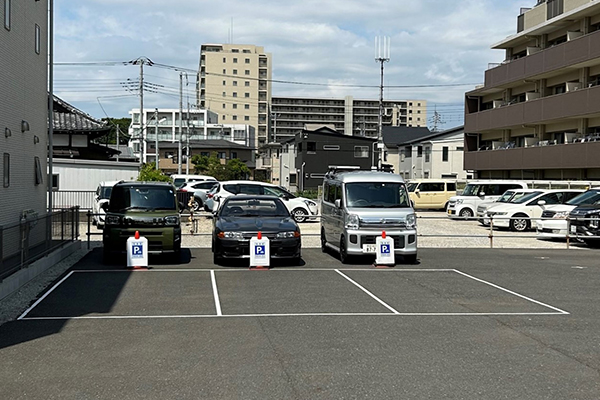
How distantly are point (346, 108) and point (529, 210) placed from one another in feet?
338

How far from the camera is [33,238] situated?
1359cm

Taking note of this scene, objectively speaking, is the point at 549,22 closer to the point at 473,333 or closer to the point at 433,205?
the point at 433,205

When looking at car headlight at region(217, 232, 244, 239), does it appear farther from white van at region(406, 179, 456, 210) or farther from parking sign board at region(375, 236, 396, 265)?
white van at region(406, 179, 456, 210)

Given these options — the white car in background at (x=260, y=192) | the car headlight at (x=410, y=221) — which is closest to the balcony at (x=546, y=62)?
the white car in background at (x=260, y=192)

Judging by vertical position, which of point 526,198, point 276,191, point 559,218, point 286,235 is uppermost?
point 276,191

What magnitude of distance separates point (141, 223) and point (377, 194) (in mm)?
5784

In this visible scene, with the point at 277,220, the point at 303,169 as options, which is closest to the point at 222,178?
the point at 303,169

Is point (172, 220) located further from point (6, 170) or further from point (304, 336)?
point (304, 336)

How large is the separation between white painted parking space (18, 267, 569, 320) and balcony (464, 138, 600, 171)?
24.0 metres

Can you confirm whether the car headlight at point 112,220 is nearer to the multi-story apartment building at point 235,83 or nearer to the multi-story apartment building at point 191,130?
the multi-story apartment building at point 191,130

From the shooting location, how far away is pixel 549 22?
39.8 m

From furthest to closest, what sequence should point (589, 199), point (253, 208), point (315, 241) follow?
point (589, 199), point (315, 241), point (253, 208)

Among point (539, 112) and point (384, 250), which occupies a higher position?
point (539, 112)

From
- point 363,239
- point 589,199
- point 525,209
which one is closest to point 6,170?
point 363,239
